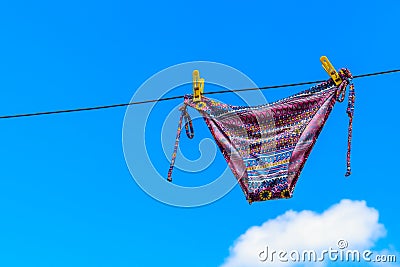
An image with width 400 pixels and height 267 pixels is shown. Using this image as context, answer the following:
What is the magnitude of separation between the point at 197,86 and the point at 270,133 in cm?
84

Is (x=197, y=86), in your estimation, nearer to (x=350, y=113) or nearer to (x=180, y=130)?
(x=180, y=130)

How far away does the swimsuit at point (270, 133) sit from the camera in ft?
21.7

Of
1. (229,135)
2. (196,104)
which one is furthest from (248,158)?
(196,104)

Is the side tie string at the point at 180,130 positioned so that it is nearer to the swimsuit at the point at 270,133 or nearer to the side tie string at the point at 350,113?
the swimsuit at the point at 270,133

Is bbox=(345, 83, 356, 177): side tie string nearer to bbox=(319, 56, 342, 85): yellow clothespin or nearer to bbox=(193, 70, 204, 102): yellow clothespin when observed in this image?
bbox=(319, 56, 342, 85): yellow clothespin

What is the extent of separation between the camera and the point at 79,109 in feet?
22.5

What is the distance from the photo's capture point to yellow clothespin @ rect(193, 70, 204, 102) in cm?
691

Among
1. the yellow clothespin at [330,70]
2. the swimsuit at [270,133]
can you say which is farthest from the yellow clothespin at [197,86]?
the yellow clothespin at [330,70]

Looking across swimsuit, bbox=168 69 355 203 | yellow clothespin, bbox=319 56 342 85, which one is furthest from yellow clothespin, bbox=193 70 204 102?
yellow clothespin, bbox=319 56 342 85

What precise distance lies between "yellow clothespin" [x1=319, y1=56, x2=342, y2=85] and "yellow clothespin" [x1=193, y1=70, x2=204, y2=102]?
3.96 ft

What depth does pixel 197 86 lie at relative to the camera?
693 centimetres

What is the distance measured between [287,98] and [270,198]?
3.15 feet

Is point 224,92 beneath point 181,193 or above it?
above

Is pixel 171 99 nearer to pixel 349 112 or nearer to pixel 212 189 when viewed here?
pixel 212 189
